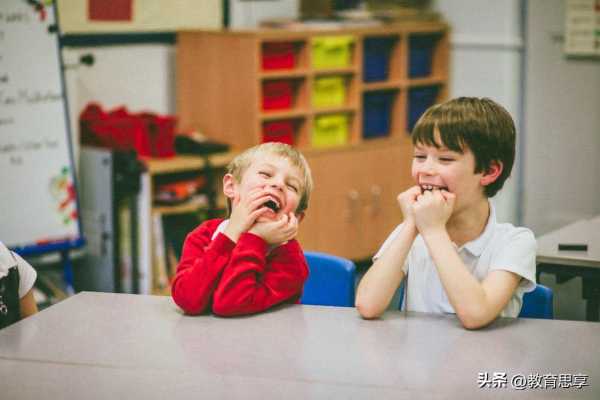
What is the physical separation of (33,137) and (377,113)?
2184mm

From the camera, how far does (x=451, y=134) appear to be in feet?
5.74

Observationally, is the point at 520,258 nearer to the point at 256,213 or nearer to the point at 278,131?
the point at 256,213

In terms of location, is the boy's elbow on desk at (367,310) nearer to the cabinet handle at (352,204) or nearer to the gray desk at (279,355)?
the gray desk at (279,355)

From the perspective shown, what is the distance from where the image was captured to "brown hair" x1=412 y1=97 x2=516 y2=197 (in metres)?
1.75

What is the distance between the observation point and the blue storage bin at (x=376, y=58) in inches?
195

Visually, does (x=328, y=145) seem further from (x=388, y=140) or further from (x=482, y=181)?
(x=482, y=181)

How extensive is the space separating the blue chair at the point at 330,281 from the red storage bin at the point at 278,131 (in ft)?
7.87

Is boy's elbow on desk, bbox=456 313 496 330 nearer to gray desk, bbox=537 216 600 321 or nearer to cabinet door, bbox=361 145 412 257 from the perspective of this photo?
gray desk, bbox=537 216 600 321

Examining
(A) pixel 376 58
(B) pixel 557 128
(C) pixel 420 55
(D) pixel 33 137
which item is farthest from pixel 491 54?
(D) pixel 33 137

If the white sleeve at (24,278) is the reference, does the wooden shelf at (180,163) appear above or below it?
below

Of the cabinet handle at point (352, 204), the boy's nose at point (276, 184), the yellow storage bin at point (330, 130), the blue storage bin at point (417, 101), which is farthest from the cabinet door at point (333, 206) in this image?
the boy's nose at point (276, 184)

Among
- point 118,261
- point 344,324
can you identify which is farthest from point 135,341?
point 118,261

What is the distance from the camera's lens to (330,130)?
4805 mm

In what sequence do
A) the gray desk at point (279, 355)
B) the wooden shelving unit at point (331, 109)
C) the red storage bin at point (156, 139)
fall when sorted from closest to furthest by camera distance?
the gray desk at point (279, 355) < the red storage bin at point (156, 139) < the wooden shelving unit at point (331, 109)
